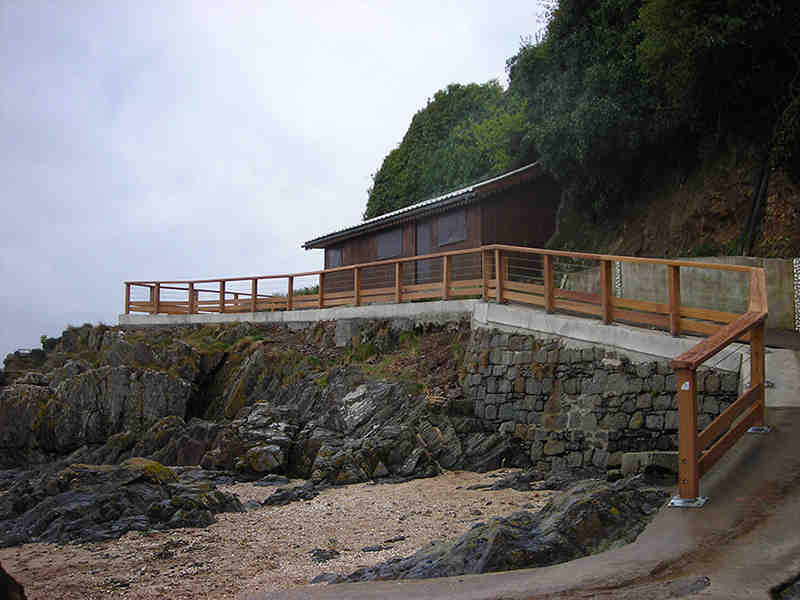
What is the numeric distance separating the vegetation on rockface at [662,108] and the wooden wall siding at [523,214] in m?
0.65

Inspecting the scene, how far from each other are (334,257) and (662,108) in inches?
496

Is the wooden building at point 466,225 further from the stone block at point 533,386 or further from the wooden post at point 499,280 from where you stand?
the stone block at point 533,386

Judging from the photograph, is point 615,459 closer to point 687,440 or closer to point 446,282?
point 687,440

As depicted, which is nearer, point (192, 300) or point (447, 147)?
point (192, 300)

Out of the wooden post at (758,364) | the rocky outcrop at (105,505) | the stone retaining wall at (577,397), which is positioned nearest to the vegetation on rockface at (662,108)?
the stone retaining wall at (577,397)

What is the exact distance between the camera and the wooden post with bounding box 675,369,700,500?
18.3ft

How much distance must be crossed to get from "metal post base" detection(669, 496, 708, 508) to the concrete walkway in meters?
0.07

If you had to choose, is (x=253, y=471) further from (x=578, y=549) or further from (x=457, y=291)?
(x=578, y=549)

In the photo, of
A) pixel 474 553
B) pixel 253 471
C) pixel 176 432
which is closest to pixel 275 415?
pixel 253 471

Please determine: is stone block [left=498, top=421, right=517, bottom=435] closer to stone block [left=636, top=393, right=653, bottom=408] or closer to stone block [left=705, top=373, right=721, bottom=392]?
stone block [left=636, top=393, right=653, bottom=408]

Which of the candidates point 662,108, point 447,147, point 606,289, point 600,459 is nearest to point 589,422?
point 600,459

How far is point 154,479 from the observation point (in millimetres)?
10336

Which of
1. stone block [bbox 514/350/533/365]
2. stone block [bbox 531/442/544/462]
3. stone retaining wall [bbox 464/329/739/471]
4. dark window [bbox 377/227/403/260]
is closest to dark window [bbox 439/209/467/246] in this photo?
dark window [bbox 377/227/403/260]

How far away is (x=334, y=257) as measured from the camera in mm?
25719
